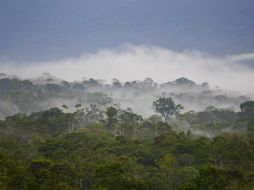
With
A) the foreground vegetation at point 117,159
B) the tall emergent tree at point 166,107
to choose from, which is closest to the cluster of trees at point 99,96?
the tall emergent tree at point 166,107

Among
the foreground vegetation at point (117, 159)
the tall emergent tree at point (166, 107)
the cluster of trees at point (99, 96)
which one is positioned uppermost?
the cluster of trees at point (99, 96)

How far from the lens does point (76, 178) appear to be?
36.8m

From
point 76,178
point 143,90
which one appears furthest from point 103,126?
point 143,90

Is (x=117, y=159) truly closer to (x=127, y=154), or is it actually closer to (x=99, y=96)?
(x=127, y=154)

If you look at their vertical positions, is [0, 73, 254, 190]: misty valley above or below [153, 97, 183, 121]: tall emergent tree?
below

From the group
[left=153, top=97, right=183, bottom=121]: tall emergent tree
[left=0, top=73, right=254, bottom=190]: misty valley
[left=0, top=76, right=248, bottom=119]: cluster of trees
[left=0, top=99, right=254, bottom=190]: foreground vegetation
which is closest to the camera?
[left=0, top=99, right=254, bottom=190]: foreground vegetation

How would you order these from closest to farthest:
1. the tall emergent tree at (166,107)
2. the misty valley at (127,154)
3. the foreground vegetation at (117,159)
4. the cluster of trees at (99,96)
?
the foreground vegetation at (117,159)
the misty valley at (127,154)
the tall emergent tree at (166,107)
the cluster of trees at (99,96)

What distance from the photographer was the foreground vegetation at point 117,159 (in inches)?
1314

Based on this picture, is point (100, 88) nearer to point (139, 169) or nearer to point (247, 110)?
point (247, 110)

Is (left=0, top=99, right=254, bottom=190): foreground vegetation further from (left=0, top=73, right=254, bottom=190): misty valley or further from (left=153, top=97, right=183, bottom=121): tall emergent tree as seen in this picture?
(left=153, top=97, right=183, bottom=121): tall emergent tree

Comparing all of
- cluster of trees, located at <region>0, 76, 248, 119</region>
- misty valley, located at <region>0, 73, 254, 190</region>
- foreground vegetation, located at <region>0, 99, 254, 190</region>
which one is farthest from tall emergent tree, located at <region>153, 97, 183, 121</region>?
foreground vegetation, located at <region>0, 99, 254, 190</region>

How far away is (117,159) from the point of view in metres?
41.8

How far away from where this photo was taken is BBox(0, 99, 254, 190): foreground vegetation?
33.4 meters

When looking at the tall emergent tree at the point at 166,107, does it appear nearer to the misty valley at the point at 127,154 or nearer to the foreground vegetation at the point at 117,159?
the misty valley at the point at 127,154
